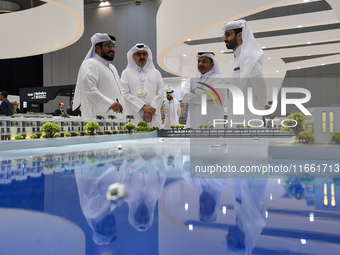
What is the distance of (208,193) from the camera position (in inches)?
66.9

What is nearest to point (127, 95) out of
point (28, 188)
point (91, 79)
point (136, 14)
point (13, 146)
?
point (91, 79)

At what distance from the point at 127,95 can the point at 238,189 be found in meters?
7.22

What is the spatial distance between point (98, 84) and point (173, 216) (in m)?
6.98

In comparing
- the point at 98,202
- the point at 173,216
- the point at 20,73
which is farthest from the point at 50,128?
the point at 20,73

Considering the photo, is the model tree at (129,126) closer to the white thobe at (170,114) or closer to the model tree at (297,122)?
the white thobe at (170,114)

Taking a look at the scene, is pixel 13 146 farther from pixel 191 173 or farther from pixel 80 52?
pixel 80 52

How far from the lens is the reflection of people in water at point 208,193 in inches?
50.7

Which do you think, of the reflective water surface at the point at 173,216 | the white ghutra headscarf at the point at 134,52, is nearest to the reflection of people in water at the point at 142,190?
the reflective water surface at the point at 173,216

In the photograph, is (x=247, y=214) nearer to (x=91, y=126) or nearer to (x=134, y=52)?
(x=91, y=126)

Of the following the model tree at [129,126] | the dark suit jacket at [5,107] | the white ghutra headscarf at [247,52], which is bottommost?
the model tree at [129,126]

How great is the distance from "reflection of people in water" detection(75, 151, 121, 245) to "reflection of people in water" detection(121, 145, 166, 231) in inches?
3.2

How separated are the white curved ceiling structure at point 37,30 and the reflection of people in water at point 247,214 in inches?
391

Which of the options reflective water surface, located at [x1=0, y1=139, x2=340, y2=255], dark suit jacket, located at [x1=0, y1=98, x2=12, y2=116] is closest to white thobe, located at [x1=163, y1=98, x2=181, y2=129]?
dark suit jacket, located at [x1=0, y1=98, x2=12, y2=116]

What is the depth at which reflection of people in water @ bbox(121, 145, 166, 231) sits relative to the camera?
1.22m
